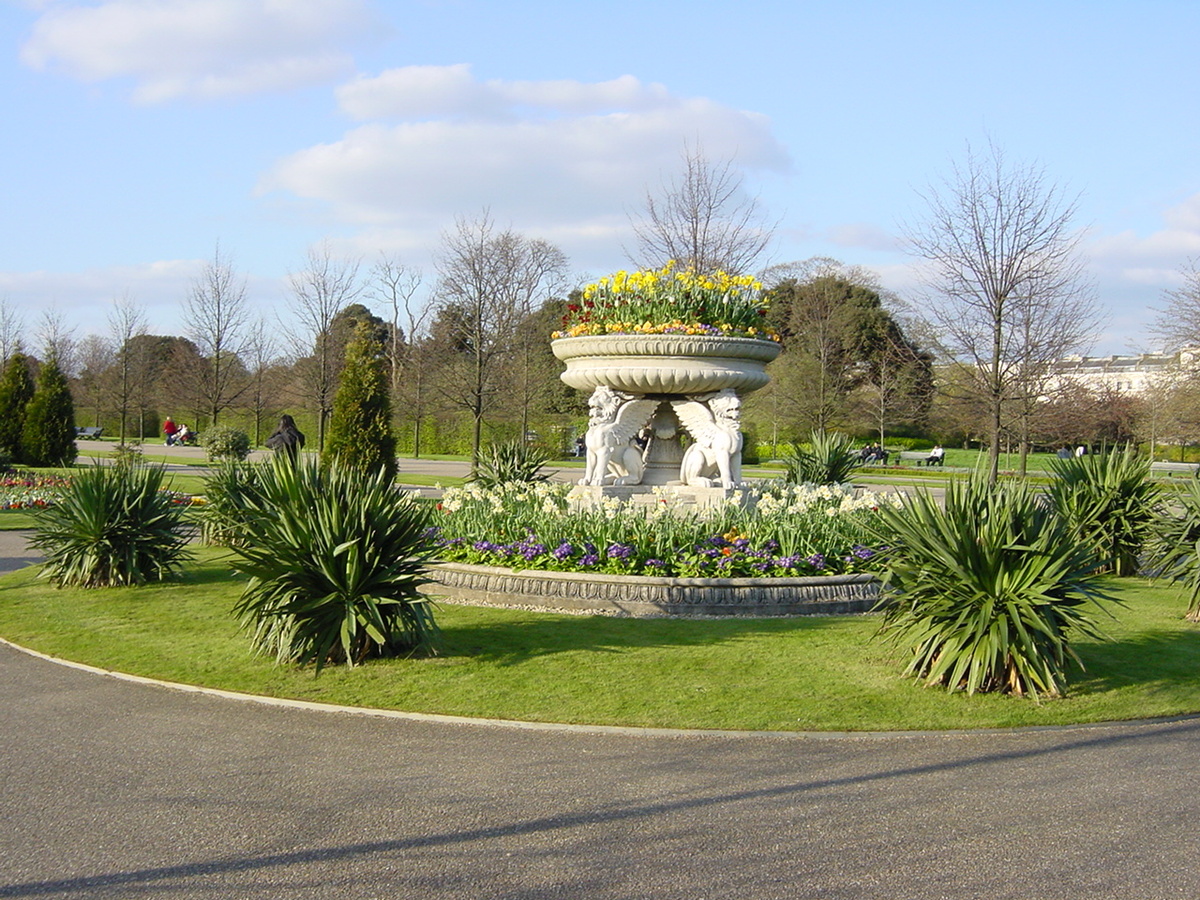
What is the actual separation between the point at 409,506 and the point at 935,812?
4.32 metres

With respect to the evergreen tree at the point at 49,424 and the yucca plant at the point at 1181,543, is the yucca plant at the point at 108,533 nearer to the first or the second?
the yucca plant at the point at 1181,543

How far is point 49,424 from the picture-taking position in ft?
94.9

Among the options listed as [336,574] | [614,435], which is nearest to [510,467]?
[614,435]

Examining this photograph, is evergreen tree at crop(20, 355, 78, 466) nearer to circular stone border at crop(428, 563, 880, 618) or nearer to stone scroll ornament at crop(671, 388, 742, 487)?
stone scroll ornament at crop(671, 388, 742, 487)

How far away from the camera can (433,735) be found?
18.6ft

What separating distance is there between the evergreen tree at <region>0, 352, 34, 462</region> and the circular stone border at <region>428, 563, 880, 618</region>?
25777 millimetres

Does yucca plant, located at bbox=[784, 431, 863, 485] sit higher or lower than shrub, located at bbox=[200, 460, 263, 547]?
higher

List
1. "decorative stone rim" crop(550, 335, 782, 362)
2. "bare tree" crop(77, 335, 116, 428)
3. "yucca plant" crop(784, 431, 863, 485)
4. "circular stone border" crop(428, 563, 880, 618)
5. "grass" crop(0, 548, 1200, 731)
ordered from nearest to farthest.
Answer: "grass" crop(0, 548, 1200, 731), "circular stone border" crop(428, 563, 880, 618), "decorative stone rim" crop(550, 335, 782, 362), "yucca plant" crop(784, 431, 863, 485), "bare tree" crop(77, 335, 116, 428)

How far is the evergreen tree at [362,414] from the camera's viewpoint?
19.4m

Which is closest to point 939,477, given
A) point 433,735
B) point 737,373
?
point 737,373

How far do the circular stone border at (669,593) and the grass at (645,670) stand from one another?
0.20 m

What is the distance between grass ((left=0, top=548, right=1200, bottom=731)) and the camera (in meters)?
6.10

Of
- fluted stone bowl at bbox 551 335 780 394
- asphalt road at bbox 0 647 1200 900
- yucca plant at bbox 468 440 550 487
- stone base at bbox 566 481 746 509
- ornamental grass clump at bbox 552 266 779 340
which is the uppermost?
ornamental grass clump at bbox 552 266 779 340

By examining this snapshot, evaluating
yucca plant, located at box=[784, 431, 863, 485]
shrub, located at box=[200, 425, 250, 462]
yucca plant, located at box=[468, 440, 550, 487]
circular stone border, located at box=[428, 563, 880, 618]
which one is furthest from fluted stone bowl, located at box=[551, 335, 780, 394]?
shrub, located at box=[200, 425, 250, 462]
